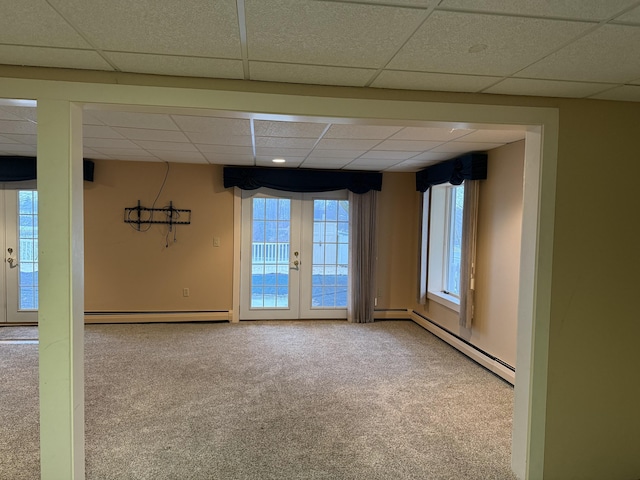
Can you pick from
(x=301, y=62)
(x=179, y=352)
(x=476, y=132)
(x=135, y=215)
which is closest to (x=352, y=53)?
(x=301, y=62)

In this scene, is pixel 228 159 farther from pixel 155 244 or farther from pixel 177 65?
pixel 177 65

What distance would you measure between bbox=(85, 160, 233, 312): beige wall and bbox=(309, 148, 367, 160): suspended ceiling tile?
1697 millimetres

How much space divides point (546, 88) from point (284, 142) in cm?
223

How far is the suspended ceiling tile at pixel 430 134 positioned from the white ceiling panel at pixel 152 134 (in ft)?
6.11

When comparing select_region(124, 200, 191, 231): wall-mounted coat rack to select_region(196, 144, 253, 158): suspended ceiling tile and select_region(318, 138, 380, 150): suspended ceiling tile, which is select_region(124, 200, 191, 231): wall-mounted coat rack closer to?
select_region(196, 144, 253, 158): suspended ceiling tile

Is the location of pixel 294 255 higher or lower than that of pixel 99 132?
lower

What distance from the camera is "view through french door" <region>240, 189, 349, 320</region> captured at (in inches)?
220

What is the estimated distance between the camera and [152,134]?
341 cm

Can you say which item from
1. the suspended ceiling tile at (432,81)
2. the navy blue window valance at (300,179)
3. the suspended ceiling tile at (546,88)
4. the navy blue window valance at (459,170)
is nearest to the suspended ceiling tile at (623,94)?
the suspended ceiling tile at (546,88)

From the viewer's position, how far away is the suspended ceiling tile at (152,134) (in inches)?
129

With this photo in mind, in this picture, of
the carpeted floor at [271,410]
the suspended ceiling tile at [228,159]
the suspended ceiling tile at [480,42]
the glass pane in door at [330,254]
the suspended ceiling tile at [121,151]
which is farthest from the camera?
the glass pane in door at [330,254]

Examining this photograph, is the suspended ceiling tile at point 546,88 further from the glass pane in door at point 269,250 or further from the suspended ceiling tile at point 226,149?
the glass pane in door at point 269,250

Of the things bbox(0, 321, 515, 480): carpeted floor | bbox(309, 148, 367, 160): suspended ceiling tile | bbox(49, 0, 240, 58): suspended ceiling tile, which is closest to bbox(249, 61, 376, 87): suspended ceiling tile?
bbox(49, 0, 240, 58): suspended ceiling tile

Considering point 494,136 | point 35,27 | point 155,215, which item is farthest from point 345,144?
point 155,215
